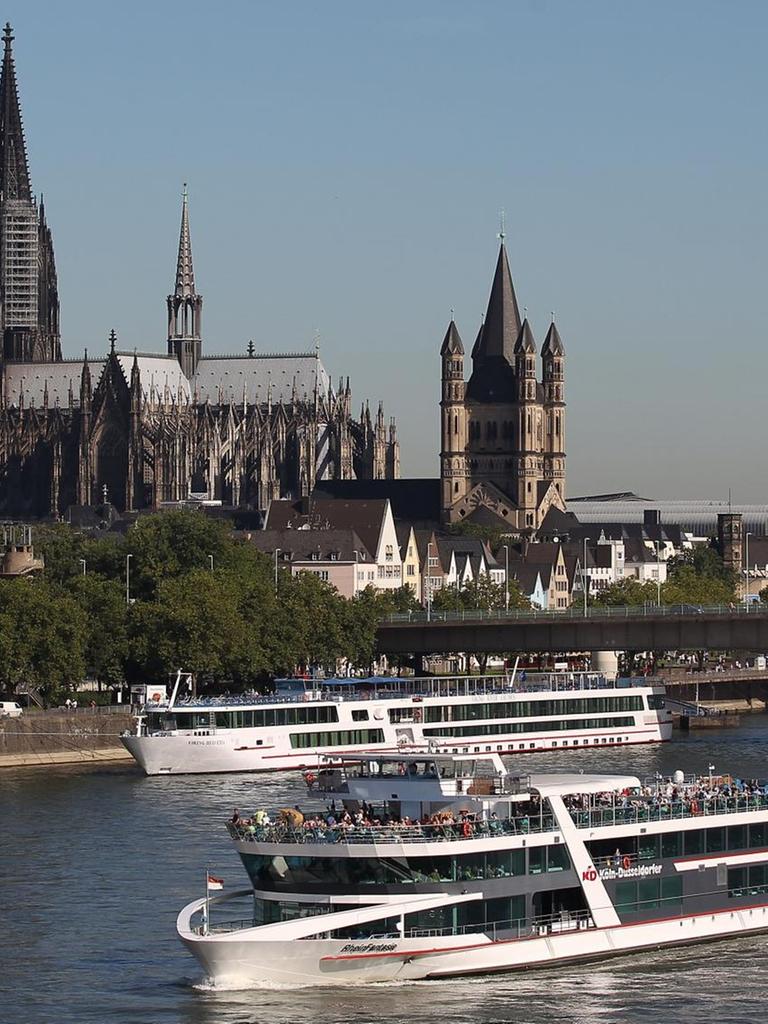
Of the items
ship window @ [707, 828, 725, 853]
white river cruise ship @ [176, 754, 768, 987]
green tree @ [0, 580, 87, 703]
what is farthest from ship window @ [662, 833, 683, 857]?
green tree @ [0, 580, 87, 703]

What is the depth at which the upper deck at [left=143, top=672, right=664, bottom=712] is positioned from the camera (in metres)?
90.9

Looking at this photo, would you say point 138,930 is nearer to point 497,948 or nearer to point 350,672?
point 497,948

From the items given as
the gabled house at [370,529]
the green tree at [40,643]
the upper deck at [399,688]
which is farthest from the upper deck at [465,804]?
the gabled house at [370,529]

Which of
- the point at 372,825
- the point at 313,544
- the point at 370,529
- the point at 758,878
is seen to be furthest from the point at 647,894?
the point at 370,529

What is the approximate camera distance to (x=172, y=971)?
4891 centimetres

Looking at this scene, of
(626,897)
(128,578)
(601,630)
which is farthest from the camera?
(128,578)

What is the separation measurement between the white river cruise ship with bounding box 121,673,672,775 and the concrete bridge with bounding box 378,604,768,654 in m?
4.28

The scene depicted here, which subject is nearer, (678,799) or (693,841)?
(693,841)

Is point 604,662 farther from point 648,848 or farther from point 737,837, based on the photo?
point 648,848

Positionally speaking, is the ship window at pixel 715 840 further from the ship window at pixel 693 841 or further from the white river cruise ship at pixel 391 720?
the white river cruise ship at pixel 391 720

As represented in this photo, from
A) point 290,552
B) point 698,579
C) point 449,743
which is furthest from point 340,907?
point 698,579

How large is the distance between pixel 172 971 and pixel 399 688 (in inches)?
2047

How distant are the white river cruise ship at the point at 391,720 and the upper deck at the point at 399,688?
69 mm

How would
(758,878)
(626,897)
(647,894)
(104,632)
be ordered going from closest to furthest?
1. (626,897)
2. (647,894)
3. (758,878)
4. (104,632)
